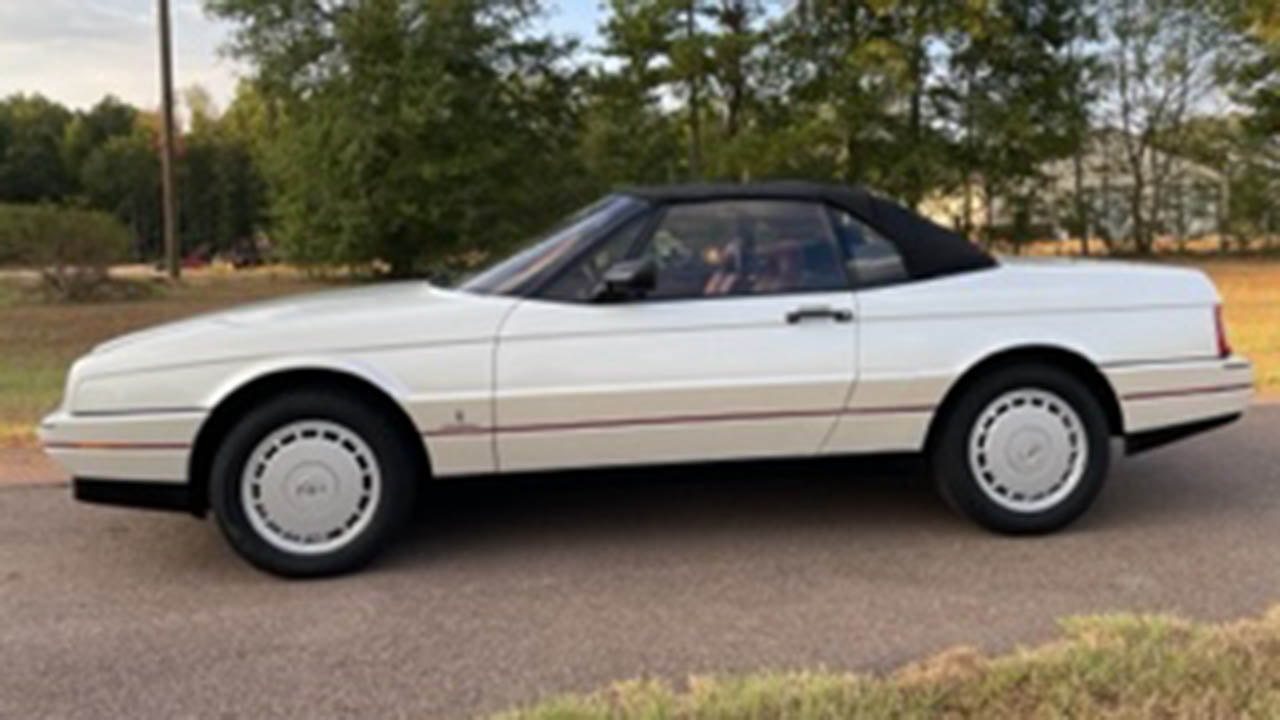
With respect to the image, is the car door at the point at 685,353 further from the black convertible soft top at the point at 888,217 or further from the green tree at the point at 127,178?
the green tree at the point at 127,178

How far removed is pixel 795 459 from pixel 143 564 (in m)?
2.67

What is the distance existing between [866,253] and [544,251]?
133 centimetres

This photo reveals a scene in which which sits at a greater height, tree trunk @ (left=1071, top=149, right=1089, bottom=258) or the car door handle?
tree trunk @ (left=1071, top=149, right=1089, bottom=258)

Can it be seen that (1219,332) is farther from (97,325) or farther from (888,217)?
(97,325)

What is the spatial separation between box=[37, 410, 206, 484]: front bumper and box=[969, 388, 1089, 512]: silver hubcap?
3100 mm

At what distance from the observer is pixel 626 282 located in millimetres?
4395

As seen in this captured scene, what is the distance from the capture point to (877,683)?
3.22 m

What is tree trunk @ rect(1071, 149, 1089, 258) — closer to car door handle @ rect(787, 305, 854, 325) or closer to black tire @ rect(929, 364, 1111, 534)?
black tire @ rect(929, 364, 1111, 534)

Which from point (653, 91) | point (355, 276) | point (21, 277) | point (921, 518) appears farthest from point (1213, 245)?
point (921, 518)

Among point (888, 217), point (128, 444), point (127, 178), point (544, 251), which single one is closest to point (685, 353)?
point (544, 251)

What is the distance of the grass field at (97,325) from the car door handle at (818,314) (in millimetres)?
4986

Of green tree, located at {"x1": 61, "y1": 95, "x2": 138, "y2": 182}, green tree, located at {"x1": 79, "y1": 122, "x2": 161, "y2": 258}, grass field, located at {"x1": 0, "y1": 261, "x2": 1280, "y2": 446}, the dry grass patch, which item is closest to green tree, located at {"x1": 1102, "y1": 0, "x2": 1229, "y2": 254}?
grass field, located at {"x1": 0, "y1": 261, "x2": 1280, "y2": 446}

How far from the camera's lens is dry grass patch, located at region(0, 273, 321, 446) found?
8.11 m

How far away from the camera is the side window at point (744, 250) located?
180 inches
